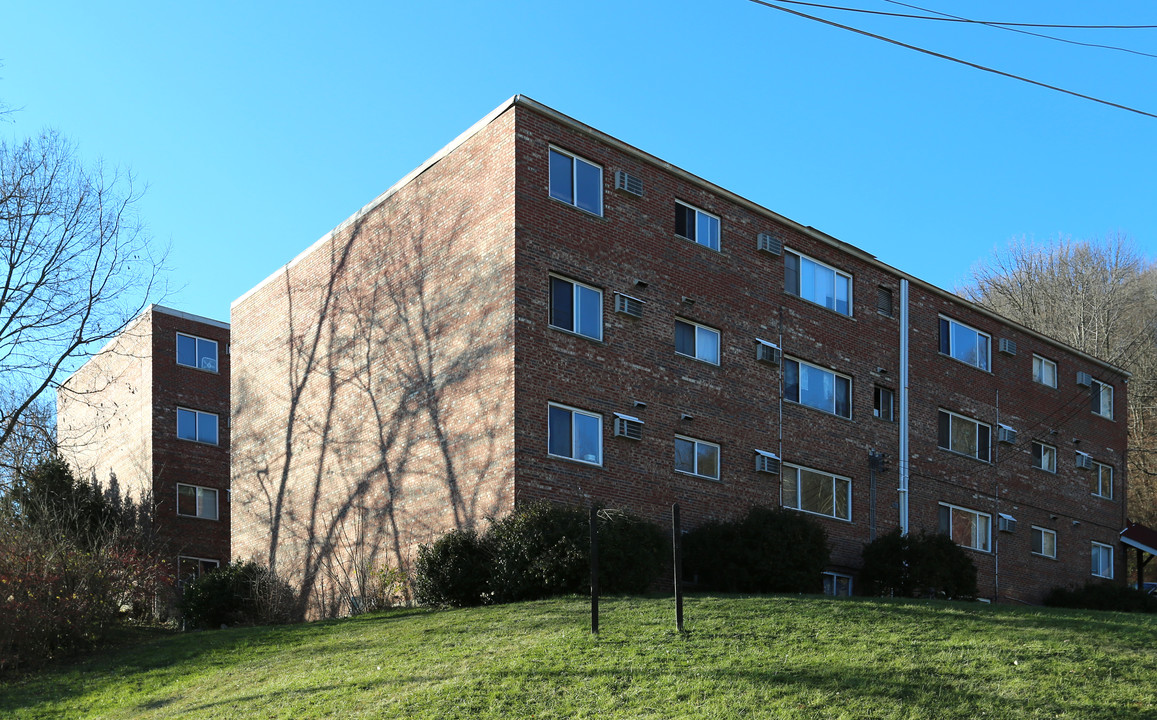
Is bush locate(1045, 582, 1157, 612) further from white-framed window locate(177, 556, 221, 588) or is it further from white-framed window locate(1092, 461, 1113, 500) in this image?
white-framed window locate(177, 556, 221, 588)

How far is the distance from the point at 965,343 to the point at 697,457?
35.3ft

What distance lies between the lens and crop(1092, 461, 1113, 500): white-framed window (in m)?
33.2

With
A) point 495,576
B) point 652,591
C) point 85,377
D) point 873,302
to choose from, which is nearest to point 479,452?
point 495,576

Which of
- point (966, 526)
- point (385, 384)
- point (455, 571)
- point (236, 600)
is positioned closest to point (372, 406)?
point (385, 384)

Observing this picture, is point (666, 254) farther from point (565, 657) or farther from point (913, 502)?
point (565, 657)

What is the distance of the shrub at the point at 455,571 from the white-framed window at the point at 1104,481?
21994 mm

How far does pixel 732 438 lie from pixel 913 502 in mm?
6135

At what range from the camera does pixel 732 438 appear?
22.8m

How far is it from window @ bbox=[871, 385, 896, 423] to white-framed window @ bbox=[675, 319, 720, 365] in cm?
518

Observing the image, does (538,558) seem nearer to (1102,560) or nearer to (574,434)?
(574,434)

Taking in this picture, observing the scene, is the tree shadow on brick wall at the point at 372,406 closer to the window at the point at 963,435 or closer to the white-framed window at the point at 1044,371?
the window at the point at 963,435

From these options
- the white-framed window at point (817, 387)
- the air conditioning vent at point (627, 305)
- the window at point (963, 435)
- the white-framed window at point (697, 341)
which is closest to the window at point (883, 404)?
the white-framed window at point (817, 387)

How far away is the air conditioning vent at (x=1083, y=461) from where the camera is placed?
106 feet

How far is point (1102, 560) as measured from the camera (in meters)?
32.9
